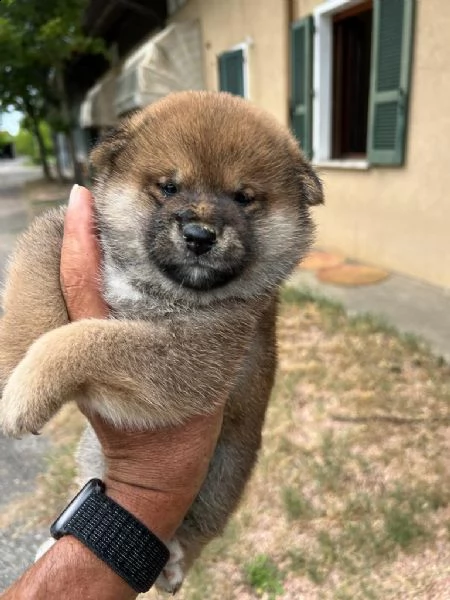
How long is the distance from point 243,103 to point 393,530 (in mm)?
2164

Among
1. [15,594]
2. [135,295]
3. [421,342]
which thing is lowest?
[421,342]

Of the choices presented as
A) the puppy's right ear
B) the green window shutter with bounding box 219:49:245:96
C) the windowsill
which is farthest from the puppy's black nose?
the green window shutter with bounding box 219:49:245:96

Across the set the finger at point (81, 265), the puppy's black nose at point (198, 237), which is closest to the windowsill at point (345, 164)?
the finger at point (81, 265)

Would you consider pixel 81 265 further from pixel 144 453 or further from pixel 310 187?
pixel 310 187

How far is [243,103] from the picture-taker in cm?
204

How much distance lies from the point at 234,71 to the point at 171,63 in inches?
70.5

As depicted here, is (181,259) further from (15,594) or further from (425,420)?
(425,420)

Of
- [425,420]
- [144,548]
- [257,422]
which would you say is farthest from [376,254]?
[144,548]

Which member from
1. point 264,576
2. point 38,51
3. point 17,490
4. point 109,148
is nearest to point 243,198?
point 109,148

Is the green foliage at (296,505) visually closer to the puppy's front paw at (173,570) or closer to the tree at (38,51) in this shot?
the puppy's front paw at (173,570)

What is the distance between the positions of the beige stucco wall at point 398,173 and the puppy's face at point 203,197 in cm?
412

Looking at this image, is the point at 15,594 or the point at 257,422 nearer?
the point at 15,594

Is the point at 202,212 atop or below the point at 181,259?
atop

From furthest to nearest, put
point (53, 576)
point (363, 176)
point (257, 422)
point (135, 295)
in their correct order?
point (363, 176), point (257, 422), point (135, 295), point (53, 576)
